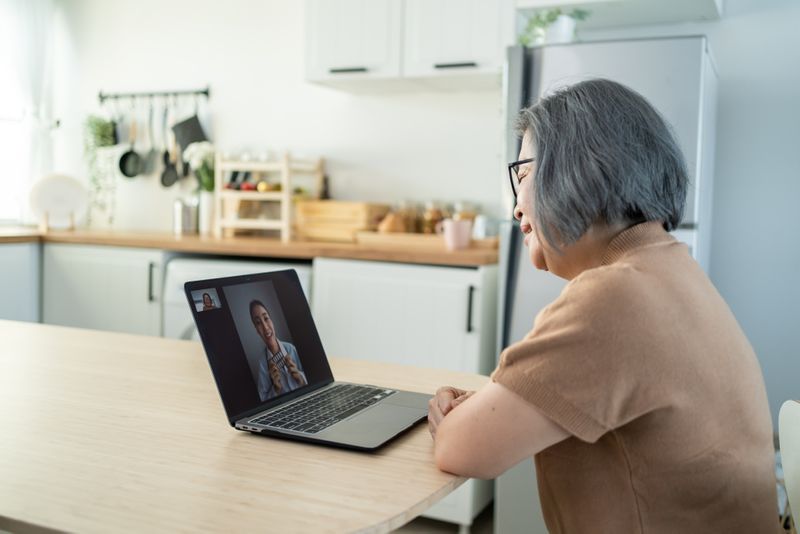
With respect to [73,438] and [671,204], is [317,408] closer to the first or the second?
[73,438]

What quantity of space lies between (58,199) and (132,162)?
440 millimetres

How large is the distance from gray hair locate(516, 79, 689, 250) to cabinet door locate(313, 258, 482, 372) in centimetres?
167

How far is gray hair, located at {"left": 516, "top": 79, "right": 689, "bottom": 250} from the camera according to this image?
3.28 ft

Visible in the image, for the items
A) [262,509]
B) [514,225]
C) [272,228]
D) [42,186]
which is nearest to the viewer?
[262,509]

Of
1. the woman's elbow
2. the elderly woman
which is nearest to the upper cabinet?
the elderly woman

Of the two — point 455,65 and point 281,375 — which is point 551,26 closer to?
point 455,65

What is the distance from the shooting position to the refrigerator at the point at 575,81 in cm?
230

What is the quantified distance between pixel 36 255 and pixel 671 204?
325 cm

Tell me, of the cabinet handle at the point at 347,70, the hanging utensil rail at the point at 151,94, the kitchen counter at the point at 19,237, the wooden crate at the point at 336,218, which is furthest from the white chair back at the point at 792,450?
the hanging utensil rail at the point at 151,94

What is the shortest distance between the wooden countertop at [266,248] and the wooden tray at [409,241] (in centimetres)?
6

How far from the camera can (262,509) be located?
0.82 meters

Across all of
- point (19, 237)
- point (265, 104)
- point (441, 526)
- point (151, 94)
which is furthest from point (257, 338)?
point (151, 94)

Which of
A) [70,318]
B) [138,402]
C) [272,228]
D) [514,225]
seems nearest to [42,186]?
[70,318]

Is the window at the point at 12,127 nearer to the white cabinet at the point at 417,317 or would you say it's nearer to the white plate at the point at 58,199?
the white plate at the point at 58,199
